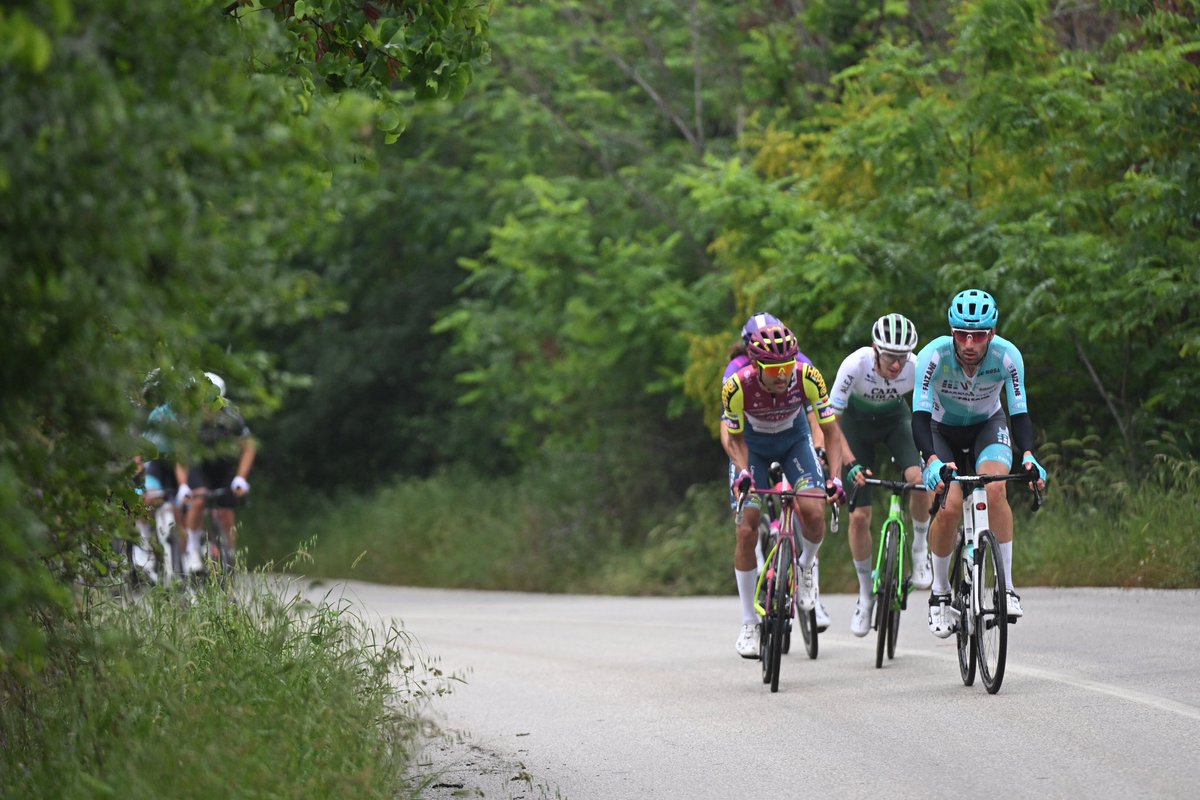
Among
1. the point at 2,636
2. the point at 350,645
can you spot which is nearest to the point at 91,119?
the point at 2,636

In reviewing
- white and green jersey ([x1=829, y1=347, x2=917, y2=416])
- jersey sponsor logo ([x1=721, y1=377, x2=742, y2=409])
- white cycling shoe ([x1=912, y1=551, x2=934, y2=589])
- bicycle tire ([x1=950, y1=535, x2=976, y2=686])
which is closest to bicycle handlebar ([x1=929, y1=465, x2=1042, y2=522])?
bicycle tire ([x1=950, y1=535, x2=976, y2=686])

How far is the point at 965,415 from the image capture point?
1051 cm

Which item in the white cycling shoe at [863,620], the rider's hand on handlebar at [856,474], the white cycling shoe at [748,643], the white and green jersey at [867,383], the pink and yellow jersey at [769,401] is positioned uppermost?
the white and green jersey at [867,383]

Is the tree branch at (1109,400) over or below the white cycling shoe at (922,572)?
over

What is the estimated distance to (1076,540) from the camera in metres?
15.4

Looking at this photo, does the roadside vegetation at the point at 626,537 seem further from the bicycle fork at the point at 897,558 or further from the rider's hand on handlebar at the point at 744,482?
the bicycle fork at the point at 897,558

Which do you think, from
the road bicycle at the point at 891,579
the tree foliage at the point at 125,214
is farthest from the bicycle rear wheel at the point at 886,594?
the tree foliage at the point at 125,214

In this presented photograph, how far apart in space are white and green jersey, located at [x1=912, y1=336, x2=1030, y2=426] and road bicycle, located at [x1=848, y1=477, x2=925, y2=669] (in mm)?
615

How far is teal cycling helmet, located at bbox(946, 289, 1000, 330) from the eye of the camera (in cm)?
A: 999

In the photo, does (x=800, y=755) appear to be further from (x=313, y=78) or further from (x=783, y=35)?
(x=783, y=35)

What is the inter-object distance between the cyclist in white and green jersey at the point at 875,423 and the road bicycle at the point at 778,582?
46 cm

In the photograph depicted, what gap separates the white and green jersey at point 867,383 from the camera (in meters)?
12.0

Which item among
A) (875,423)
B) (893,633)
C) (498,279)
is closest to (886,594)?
(893,633)

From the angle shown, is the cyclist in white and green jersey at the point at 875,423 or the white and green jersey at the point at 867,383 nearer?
the cyclist in white and green jersey at the point at 875,423
